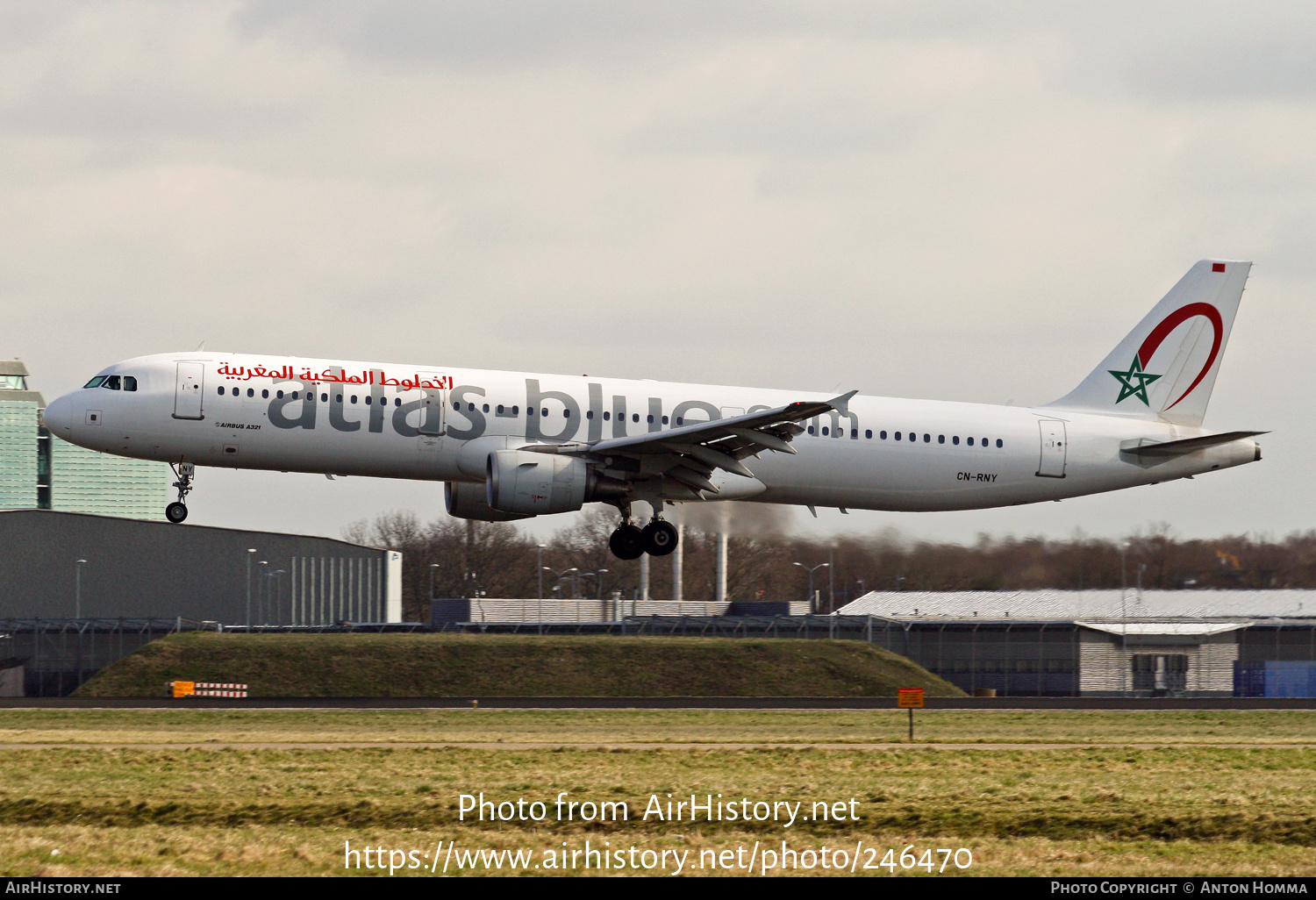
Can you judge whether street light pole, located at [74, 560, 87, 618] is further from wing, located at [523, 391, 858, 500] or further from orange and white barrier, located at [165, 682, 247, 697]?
wing, located at [523, 391, 858, 500]

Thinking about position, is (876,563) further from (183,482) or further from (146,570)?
(146,570)

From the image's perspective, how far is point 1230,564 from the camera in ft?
208

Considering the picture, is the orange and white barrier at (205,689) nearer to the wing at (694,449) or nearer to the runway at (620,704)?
the runway at (620,704)

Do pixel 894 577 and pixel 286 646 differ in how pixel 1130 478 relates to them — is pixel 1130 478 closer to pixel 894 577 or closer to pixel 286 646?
pixel 894 577

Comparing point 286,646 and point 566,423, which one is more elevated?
point 566,423

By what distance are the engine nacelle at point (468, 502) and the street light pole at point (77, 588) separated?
62281 millimetres

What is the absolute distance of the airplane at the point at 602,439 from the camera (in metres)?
36.1

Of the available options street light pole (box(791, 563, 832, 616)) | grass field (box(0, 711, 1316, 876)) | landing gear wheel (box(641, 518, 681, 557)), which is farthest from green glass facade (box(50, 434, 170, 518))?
landing gear wheel (box(641, 518, 681, 557))

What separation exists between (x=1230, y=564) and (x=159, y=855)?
5150 centimetres

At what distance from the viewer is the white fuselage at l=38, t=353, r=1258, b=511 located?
36.1 meters

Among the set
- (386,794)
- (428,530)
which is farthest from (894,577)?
(428,530)

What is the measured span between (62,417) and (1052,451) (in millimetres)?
24647

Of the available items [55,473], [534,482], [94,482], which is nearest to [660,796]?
[534,482]

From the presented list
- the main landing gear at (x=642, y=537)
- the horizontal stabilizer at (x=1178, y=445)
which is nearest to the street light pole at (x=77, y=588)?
the main landing gear at (x=642, y=537)
